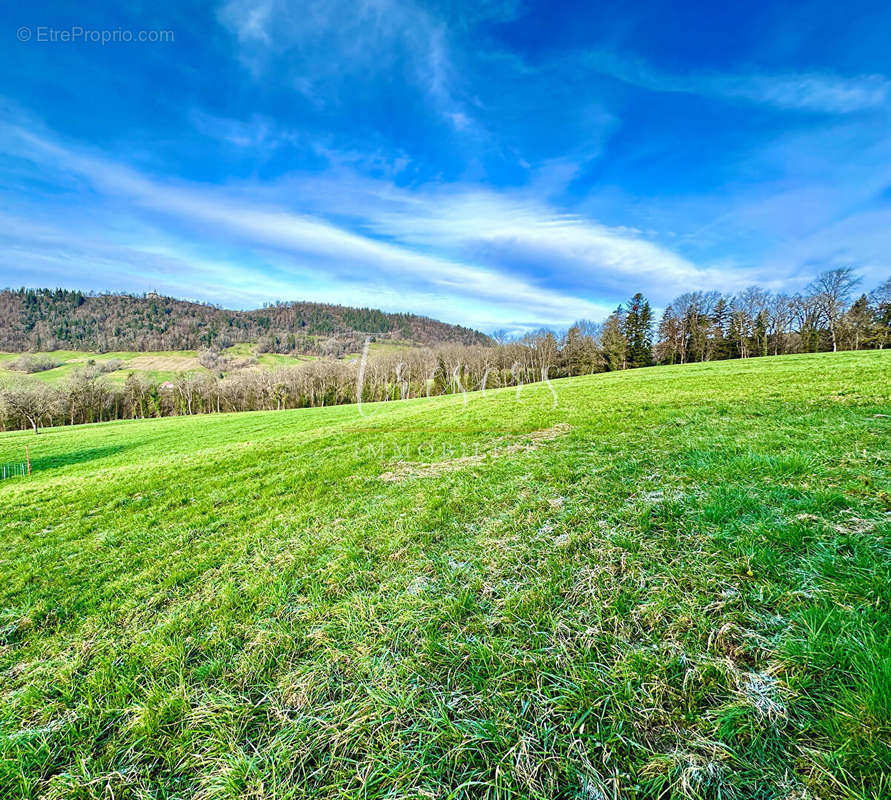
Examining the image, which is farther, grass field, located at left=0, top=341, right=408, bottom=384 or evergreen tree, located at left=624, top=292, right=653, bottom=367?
grass field, located at left=0, top=341, right=408, bottom=384

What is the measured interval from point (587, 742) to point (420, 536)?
3667 millimetres

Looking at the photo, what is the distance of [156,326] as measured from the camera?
562 feet

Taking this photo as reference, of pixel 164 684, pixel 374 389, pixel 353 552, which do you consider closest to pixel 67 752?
pixel 164 684

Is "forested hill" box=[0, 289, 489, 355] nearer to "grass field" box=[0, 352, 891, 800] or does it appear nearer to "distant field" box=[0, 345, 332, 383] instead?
"distant field" box=[0, 345, 332, 383]

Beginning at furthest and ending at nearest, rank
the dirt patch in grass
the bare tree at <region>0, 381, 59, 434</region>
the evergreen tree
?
the evergreen tree
the bare tree at <region>0, 381, 59, 434</region>
the dirt patch in grass

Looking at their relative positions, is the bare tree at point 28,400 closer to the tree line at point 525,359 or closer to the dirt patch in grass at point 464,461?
the tree line at point 525,359

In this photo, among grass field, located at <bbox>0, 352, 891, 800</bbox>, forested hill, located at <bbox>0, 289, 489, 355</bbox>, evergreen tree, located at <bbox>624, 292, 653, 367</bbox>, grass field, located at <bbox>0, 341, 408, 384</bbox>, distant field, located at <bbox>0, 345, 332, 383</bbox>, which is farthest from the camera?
forested hill, located at <bbox>0, 289, 489, 355</bbox>

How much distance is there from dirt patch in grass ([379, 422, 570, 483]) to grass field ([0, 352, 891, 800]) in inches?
76.5

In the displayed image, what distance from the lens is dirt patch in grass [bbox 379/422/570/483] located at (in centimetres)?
975

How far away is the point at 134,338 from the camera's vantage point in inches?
6156

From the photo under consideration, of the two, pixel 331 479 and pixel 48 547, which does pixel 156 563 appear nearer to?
pixel 48 547

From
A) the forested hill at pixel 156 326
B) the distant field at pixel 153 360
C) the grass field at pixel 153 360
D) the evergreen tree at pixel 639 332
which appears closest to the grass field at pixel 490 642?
the evergreen tree at pixel 639 332

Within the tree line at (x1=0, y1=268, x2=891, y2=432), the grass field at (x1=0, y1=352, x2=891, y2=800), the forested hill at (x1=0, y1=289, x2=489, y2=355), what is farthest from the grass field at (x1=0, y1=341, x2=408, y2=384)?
the grass field at (x1=0, y1=352, x2=891, y2=800)

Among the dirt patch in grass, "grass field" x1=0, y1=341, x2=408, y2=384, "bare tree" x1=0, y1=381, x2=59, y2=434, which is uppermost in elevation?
"grass field" x1=0, y1=341, x2=408, y2=384
